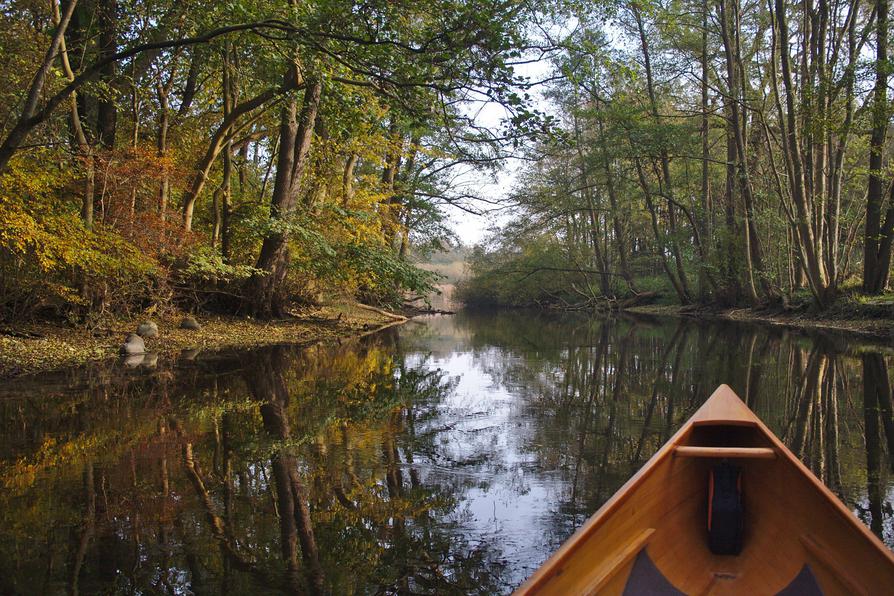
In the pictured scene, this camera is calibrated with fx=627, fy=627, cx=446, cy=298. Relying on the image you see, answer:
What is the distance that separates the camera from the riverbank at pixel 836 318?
572 inches

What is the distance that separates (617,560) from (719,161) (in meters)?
19.9

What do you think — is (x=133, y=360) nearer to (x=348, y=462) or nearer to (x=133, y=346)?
(x=133, y=346)

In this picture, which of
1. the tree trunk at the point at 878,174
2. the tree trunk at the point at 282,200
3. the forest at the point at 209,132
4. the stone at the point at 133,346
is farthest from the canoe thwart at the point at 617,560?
the tree trunk at the point at 878,174

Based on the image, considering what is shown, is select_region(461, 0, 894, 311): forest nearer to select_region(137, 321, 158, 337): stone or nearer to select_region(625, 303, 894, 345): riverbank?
select_region(625, 303, 894, 345): riverbank

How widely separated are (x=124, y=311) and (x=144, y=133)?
4334 millimetres

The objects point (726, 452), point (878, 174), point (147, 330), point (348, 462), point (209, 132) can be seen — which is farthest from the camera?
point (209, 132)

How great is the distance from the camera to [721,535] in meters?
2.99

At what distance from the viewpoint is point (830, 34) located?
55.6ft

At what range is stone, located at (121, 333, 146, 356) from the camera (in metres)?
10.2

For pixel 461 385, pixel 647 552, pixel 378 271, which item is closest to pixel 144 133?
pixel 378 271

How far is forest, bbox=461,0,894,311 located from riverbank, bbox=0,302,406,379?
7423 mm

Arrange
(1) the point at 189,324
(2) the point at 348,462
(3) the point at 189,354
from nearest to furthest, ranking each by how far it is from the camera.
A: (2) the point at 348,462 → (3) the point at 189,354 → (1) the point at 189,324

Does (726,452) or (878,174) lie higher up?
(878,174)

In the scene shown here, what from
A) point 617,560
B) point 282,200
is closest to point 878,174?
point 282,200
